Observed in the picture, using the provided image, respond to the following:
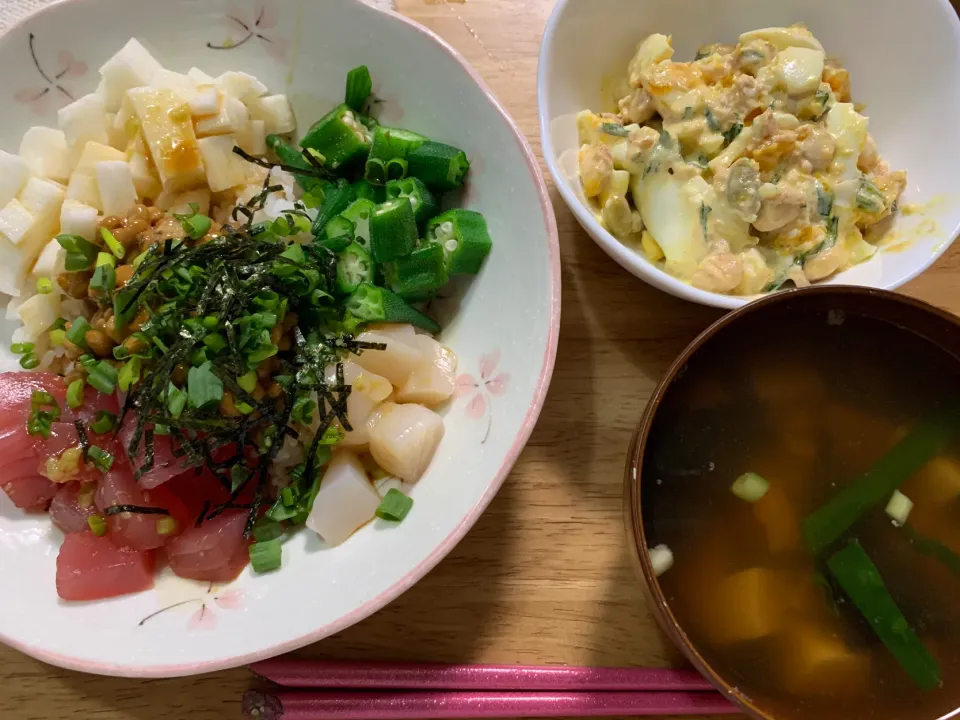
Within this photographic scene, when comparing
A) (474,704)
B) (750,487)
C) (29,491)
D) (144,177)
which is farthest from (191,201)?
(750,487)

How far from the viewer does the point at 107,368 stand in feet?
4.99

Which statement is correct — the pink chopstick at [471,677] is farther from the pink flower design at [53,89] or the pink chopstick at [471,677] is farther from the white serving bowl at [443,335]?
the pink flower design at [53,89]

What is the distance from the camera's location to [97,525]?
59.5 inches

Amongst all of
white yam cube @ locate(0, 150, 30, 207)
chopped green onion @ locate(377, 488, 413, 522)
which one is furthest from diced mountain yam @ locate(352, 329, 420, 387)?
white yam cube @ locate(0, 150, 30, 207)

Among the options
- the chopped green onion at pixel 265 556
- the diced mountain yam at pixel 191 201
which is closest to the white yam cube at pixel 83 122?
the diced mountain yam at pixel 191 201

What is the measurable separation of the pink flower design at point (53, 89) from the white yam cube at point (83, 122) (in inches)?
2.0

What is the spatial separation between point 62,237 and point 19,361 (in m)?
0.33

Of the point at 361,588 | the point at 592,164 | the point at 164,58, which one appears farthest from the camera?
the point at 164,58

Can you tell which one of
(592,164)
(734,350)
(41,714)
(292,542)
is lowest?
(41,714)

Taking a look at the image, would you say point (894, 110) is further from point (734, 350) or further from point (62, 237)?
point (62, 237)

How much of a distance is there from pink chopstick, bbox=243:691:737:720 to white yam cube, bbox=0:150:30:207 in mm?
1271

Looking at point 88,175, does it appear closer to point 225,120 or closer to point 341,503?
point 225,120

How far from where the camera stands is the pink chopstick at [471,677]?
1.53m

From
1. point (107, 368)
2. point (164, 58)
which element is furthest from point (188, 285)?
point (164, 58)
